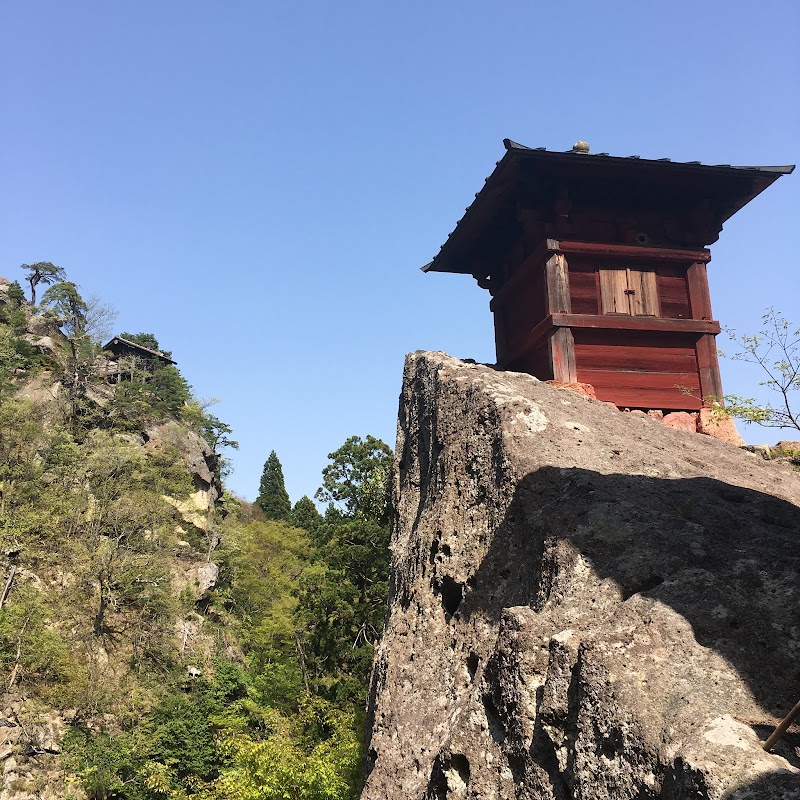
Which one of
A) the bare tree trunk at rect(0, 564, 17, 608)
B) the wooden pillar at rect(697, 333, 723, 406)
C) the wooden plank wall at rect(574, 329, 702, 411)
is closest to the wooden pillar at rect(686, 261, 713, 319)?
the wooden pillar at rect(697, 333, 723, 406)

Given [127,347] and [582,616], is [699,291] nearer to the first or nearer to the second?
[582,616]

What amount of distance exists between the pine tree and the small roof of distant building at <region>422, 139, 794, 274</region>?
1881 inches

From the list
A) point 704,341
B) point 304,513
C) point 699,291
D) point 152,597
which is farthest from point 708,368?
point 304,513

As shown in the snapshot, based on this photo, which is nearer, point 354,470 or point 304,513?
point 354,470

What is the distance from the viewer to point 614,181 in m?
12.3

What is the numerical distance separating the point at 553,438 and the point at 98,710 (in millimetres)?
26607

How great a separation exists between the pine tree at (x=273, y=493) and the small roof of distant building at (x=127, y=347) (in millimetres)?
14737

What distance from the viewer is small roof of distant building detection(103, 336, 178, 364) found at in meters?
52.1

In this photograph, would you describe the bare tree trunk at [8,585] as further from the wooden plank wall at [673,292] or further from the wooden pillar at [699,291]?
the wooden pillar at [699,291]

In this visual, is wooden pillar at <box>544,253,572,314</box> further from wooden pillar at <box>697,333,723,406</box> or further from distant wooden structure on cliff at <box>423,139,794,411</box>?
wooden pillar at <box>697,333,723,406</box>

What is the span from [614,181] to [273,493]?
169 ft

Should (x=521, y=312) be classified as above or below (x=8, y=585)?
above

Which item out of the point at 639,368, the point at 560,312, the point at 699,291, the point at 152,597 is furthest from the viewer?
the point at 152,597

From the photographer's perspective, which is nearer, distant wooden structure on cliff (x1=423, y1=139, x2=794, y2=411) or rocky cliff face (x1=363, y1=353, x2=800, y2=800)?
rocky cliff face (x1=363, y1=353, x2=800, y2=800)
